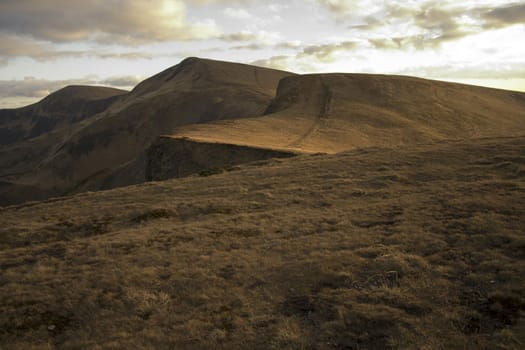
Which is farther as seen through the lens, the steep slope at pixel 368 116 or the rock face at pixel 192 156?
the steep slope at pixel 368 116

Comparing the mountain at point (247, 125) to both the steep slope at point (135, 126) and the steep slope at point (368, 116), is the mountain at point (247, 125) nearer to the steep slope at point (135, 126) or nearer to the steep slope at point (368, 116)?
the steep slope at point (368, 116)

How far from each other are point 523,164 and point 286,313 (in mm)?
20511

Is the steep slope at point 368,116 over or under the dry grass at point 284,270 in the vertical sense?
over

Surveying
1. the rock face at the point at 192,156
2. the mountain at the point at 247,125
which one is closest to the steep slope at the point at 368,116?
the mountain at the point at 247,125

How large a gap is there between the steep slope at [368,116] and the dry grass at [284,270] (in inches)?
1157

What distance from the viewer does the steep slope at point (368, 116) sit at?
60750mm

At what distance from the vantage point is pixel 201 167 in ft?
170

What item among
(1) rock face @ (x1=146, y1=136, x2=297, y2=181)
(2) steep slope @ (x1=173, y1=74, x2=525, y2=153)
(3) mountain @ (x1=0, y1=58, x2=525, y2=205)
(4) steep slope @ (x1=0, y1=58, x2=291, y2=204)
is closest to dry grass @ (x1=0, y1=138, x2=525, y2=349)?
(3) mountain @ (x1=0, y1=58, x2=525, y2=205)

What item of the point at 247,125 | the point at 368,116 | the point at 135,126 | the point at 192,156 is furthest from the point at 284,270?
the point at 135,126

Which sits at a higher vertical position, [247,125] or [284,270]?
[247,125]

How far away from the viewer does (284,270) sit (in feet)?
43.4

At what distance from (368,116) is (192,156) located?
41.3 meters

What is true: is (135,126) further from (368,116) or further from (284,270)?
(284,270)

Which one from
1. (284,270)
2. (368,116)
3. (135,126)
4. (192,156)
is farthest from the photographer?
(135,126)
